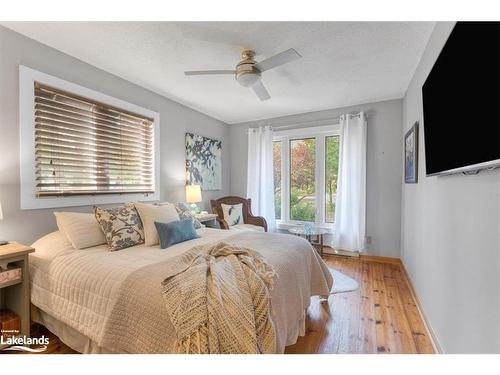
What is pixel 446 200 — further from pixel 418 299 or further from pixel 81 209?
pixel 81 209

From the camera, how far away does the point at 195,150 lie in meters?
3.94

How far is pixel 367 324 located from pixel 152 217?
2160 mm

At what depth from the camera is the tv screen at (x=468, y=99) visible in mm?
873

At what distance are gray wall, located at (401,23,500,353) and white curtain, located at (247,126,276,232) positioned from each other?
2.40m

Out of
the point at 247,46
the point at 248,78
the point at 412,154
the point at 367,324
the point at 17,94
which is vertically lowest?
the point at 367,324

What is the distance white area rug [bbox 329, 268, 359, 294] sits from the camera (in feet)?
8.93

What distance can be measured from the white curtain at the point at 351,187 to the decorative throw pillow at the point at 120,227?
2945mm

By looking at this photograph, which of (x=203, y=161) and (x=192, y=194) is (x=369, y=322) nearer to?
(x=192, y=194)

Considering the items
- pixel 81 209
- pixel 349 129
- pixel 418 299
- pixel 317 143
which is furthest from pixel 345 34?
pixel 81 209

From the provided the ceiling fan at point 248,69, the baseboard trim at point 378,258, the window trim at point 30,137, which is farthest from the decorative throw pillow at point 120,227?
the baseboard trim at point 378,258

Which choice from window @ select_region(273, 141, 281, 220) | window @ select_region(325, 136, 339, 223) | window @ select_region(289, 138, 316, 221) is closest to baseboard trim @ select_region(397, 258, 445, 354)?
window @ select_region(325, 136, 339, 223)

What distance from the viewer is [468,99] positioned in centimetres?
106

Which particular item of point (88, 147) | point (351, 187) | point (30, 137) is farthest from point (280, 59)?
point (351, 187)
